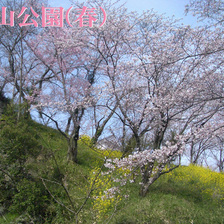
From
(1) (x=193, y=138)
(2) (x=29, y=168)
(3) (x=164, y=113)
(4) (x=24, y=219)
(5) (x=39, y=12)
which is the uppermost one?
(5) (x=39, y=12)

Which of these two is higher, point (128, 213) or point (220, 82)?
point (220, 82)

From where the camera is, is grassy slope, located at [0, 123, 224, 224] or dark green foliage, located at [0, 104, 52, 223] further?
dark green foliage, located at [0, 104, 52, 223]

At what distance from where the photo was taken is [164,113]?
7.37 meters

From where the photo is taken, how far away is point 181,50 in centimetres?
698

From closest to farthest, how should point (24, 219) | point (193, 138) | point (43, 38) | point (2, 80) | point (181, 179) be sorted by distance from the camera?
point (24, 219)
point (193, 138)
point (181, 179)
point (43, 38)
point (2, 80)

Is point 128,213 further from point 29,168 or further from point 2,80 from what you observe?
point 2,80

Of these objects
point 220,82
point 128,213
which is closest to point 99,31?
point 220,82

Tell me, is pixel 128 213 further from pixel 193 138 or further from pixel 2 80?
pixel 2 80

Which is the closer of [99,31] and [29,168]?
[29,168]

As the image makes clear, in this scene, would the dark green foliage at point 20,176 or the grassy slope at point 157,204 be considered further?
the dark green foliage at point 20,176

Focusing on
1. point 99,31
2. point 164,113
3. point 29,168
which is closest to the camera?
point 29,168

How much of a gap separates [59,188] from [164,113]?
413 centimetres

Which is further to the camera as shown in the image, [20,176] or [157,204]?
[20,176]

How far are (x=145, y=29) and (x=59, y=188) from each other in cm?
599
